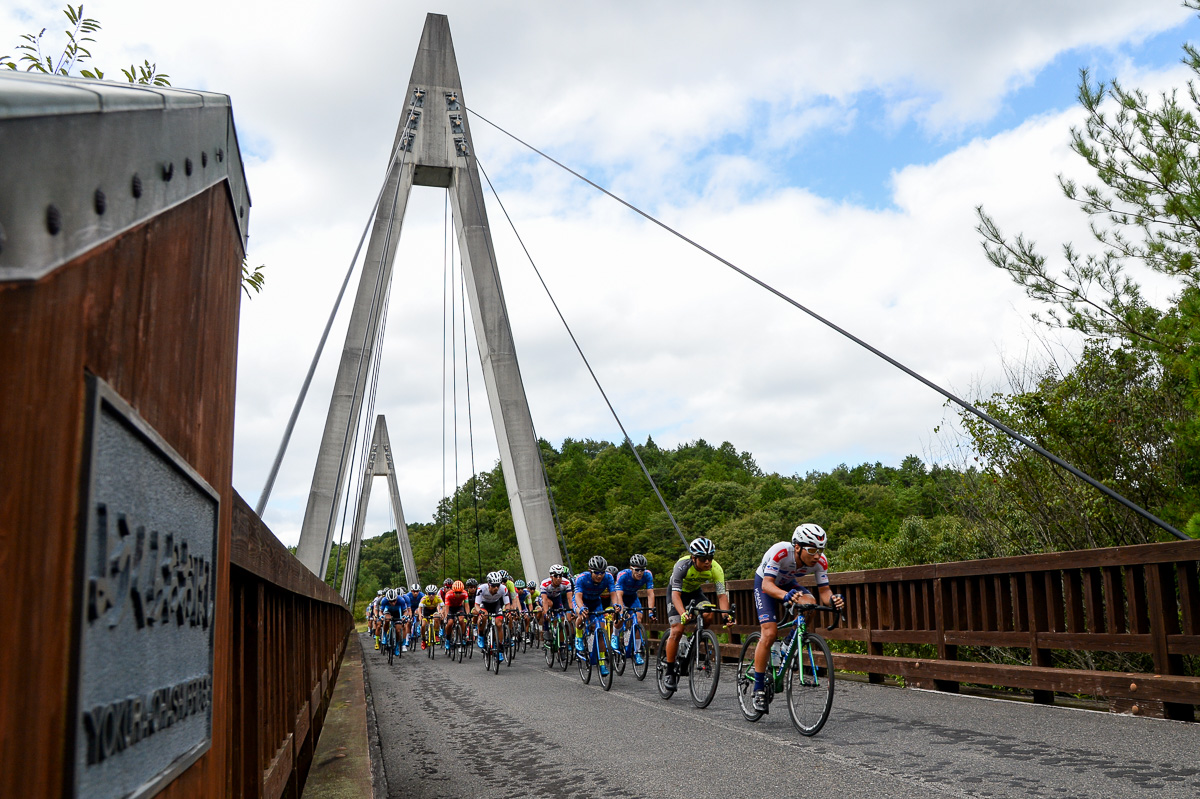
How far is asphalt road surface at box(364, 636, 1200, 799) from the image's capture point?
5059 millimetres

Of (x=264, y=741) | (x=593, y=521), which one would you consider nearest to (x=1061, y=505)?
(x=264, y=741)

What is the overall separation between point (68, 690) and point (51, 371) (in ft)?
0.92

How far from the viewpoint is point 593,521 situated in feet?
299

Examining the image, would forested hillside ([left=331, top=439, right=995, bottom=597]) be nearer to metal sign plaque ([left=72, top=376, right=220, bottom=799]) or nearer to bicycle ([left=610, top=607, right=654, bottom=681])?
bicycle ([left=610, top=607, right=654, bottom=681])

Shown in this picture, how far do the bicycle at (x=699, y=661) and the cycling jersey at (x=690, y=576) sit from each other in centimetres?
34

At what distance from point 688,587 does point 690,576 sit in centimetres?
16

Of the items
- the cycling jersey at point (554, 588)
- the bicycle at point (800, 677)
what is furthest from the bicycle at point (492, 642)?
the bicycle at point (800, 677)

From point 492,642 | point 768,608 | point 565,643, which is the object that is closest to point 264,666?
point 768,608

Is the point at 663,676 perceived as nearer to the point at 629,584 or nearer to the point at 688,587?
the point at 688,587

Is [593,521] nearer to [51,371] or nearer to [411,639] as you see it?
[411,639]

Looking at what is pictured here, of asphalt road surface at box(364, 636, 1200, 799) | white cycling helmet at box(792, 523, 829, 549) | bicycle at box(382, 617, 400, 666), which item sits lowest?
bicycle at box(382, 617, 400, 666)

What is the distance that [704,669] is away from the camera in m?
9.30

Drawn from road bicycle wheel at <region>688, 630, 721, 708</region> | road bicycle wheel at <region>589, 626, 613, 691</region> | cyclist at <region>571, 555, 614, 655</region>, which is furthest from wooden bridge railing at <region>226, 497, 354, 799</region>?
cyclist at <region>571, 555, 614, 655</region>

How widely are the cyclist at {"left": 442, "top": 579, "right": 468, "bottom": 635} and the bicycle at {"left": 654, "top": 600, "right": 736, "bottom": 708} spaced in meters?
10.4
